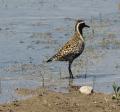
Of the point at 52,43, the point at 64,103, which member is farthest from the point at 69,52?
the point at 64,103

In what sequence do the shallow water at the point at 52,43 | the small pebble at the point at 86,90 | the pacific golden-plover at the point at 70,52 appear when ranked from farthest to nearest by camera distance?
the pacific golden-plover at the point at 70,52 → the shallow water at the point at 52,43 → the small pebble at the point at 86,90

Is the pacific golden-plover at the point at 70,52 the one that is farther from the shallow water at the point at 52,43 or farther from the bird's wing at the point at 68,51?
the shallow water at the point at 52,43

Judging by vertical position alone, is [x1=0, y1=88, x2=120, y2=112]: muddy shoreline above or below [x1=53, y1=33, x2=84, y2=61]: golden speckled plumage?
below

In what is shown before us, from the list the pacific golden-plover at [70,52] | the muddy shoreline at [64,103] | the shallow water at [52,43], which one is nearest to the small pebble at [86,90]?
the muddy shoreline at [64,103]

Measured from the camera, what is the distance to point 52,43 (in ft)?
51.9

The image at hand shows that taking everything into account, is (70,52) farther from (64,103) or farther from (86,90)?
(64,103)

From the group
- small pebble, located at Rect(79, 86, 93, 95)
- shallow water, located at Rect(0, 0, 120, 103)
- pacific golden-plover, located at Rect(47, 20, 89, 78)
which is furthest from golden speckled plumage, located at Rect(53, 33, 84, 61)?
small pebble, located at Rect(79, 86, 93, 95)

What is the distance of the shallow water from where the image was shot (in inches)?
476

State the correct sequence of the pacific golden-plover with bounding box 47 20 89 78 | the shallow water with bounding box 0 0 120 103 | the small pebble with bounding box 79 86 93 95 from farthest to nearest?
the pacific golden-plover with bounding box 47 20 89 78 < the shallow water with bounding box 0 0 120 103 < the small pebble with bounding box 79 86 93 95

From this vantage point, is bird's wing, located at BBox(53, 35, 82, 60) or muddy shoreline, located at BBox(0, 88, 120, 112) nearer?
muddy shoreline, located at BBox(0, 88, 120, 112)

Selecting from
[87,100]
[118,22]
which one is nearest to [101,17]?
[118,22]

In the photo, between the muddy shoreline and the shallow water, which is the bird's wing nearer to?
the shallow water

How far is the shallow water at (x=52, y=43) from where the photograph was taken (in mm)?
12086

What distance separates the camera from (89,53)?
14.6 m
